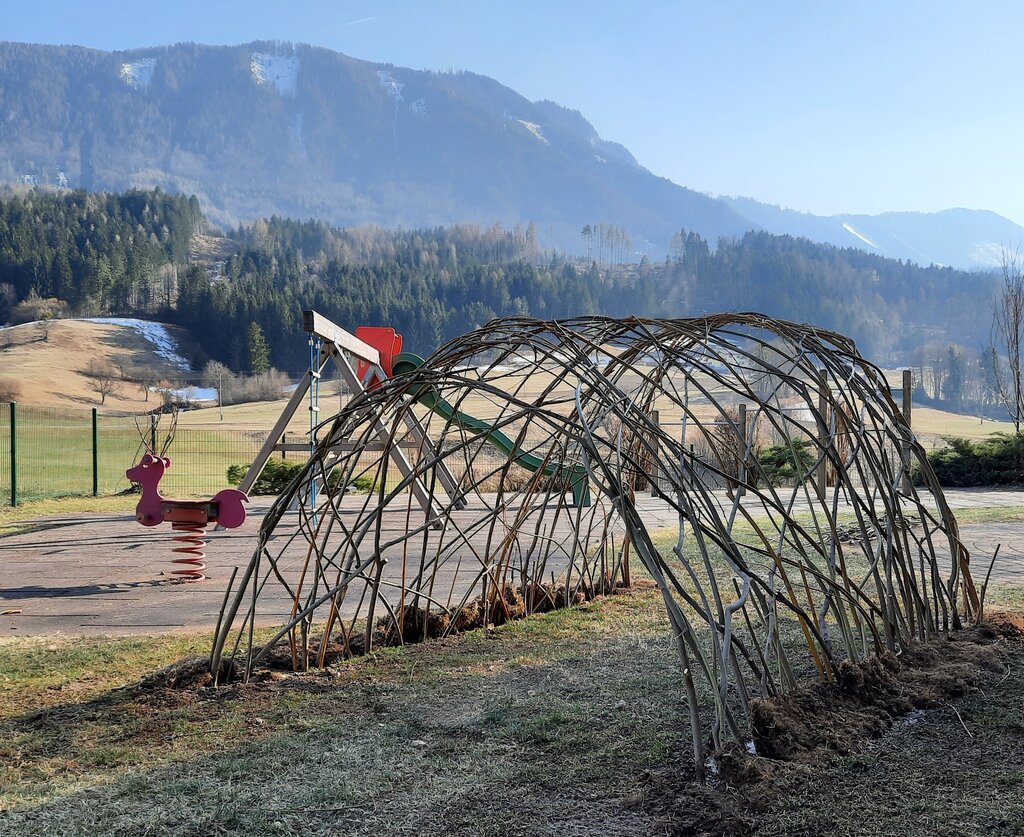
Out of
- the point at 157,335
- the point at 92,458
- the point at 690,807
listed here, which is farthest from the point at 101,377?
the point at 690,807

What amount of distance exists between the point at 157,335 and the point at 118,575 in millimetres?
86339

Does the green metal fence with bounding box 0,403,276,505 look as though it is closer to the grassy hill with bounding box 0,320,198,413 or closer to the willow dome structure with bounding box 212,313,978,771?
the willow dome structure with bounding box 212,313,978,771

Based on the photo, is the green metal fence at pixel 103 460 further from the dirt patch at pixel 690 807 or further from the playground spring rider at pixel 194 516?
the dirt patch at pixel 690 807

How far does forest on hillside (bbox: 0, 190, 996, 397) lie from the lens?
90875 mm

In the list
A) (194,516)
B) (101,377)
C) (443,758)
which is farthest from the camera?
(101,377)

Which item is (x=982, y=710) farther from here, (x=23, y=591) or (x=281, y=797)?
(x=23, y=591)

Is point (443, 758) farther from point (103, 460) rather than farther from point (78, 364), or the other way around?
point (78, 364)

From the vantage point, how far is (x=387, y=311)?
94.2 metres

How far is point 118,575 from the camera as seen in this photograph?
7926 mm

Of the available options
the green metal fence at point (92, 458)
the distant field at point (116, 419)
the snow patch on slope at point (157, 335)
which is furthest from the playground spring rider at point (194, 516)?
the snow patch on slope at point (157, 335)

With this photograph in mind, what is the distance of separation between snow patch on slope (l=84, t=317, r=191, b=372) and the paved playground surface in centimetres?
7690

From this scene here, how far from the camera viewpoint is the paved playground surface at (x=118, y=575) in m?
6.14

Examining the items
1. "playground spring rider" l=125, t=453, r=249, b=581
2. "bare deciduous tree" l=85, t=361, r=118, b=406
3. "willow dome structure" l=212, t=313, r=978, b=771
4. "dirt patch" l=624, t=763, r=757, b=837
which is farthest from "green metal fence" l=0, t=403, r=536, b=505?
"bare deciduous tree" l=85, t=361, r=118, b=406

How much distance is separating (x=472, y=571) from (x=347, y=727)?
4263 mm
